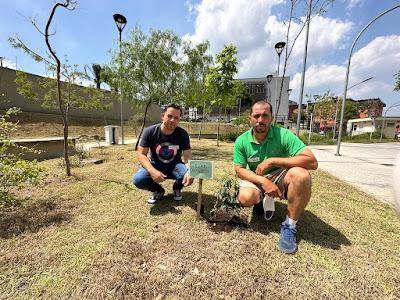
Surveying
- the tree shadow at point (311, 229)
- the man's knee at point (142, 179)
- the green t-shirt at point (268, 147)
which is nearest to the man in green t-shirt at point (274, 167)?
the green t-shirt at point (268, 147)

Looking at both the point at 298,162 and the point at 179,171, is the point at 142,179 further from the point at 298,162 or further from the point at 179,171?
the point at 298,162

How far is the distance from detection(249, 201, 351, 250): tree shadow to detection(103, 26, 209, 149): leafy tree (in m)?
7.06

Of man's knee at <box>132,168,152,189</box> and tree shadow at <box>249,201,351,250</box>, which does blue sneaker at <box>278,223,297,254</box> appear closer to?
tree shadow at <box>249,201,351,250</box>

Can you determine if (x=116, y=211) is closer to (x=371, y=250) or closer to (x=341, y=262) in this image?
(x=341, y=262)

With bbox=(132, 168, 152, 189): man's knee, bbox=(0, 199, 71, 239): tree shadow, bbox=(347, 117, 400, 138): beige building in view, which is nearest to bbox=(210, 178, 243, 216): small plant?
bbox=(132, 168, 152, 189): man's knee

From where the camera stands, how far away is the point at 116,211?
258 cm

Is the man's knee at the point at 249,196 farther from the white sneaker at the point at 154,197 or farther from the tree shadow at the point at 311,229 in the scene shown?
the white sneaker at the point at 154,197

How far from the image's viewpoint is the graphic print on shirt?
2729mm

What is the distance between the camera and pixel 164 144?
2734mm

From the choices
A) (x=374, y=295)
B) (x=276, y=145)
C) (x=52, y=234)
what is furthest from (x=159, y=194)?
(x=374, y=295)

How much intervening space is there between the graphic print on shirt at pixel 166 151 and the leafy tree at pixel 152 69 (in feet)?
19.4

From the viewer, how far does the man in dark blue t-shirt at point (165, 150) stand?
259 centimetres

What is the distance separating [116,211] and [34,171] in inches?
44.0

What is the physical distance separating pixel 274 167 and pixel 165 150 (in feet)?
4.95
